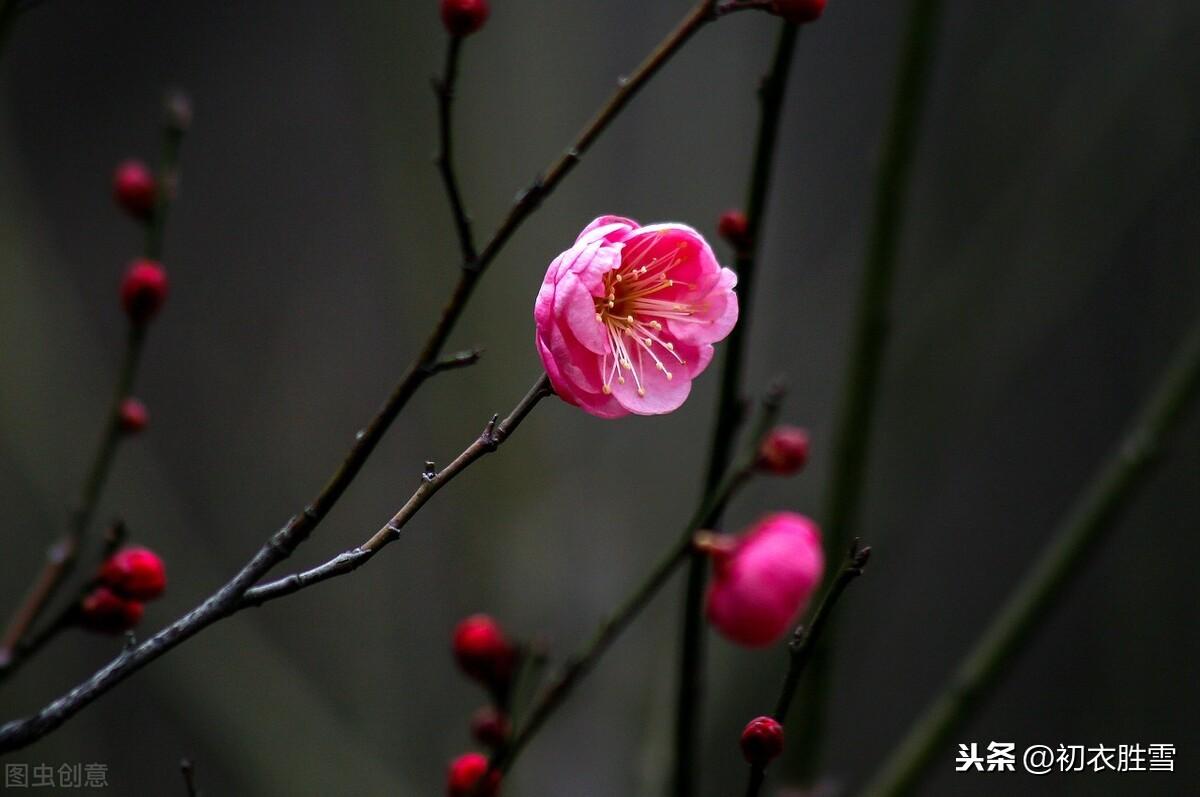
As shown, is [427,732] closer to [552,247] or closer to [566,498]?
[566,498]

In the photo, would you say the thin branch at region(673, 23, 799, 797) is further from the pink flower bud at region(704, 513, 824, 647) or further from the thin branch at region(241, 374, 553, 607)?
the thin branch at region(241, 374, 553, 607)

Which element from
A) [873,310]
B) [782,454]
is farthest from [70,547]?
[873,310]

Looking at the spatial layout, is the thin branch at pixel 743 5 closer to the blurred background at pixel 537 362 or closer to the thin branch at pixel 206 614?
the thin branch at pixel 206 614

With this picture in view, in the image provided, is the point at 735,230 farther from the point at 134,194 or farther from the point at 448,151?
the point at 134,194

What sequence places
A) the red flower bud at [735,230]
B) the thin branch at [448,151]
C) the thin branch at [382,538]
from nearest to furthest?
the thin branch at [382,538] → the thin branch at [448,151] → the red flower bud at [735,230]

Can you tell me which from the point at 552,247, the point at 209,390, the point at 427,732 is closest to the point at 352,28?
the point at 552,247

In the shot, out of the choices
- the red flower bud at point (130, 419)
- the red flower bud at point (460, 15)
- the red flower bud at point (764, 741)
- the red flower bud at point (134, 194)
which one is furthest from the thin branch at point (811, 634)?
the red flower bud at point (134, 194)
